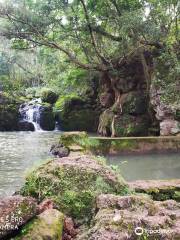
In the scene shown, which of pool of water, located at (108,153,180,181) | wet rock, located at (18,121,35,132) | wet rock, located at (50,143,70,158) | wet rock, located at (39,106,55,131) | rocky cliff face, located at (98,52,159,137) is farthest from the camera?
wet rock, located at (39,106,55,131)

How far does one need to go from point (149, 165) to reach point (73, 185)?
658 centimetres

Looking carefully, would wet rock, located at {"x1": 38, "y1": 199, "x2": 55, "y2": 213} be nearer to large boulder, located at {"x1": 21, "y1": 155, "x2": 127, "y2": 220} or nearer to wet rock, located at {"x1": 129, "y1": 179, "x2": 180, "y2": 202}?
large boulder, located at {"x1": 21, "y1": 155, "x2": 127, "y2": 220}

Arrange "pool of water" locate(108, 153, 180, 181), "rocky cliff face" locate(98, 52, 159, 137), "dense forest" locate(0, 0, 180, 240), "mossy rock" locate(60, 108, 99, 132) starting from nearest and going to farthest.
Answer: "dense forest" locate(0, 0, 180, 240) → "pool of water" locate(108, 153, 180, 181) → "rocky cliff face" locate(98, 52, 159, 137) → "mossy rock" locate(60, 108, 99, 132)

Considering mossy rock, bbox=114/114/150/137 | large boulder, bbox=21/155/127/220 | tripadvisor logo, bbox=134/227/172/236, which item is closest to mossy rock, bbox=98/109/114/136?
mossy rock, bbox=114/114/150/137

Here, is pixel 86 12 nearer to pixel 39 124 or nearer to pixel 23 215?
pixel 39 124

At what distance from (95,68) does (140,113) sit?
3.37 meters

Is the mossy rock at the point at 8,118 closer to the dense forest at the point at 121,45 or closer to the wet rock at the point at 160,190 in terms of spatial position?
the dense forest at the point at 121,45

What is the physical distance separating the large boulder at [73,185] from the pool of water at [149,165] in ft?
13.2

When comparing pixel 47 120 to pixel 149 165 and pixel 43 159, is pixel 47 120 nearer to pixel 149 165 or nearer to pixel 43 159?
pixel 43 159

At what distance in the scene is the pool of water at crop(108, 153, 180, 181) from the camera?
9.91 m

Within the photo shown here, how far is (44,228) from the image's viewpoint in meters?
3.74

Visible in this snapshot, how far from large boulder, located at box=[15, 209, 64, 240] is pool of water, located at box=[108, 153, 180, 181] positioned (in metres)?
5.48

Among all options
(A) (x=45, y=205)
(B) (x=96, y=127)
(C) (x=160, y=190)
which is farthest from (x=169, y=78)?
(A) (x=45, y=205)

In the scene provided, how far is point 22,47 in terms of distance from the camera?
763 inches
